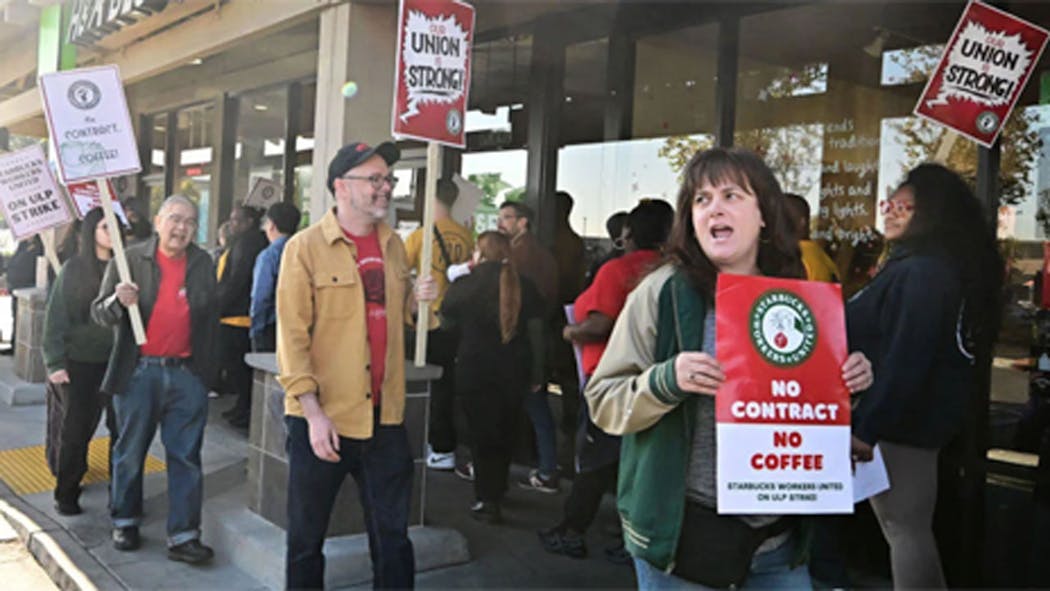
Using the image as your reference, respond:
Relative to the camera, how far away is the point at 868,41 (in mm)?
5449

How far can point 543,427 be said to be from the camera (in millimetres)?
6488

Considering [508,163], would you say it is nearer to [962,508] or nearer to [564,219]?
[564,219]

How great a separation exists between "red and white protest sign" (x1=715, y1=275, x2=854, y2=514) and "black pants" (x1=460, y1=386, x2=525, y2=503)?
11.7ft

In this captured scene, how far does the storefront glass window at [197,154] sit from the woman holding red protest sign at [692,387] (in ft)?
34.0

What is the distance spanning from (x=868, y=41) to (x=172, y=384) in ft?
14.8

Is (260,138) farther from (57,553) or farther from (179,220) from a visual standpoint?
(57,553)

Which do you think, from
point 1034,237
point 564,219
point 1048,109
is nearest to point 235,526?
point 564,219

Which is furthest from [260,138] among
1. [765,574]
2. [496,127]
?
[765,574]

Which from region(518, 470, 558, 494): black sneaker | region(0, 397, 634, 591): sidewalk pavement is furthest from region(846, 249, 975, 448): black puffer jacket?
region(518, 470, 558, 494): black sneaker

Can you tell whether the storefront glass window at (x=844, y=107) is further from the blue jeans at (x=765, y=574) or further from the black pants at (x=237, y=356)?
the black pants at (x=237, y=356)

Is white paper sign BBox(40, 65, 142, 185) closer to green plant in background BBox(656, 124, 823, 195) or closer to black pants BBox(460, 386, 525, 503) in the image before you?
black pants BBox(460, 386, 525, 503)

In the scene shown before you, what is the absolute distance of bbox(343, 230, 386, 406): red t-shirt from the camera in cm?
378

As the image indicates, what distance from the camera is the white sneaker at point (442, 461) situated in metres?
6.97

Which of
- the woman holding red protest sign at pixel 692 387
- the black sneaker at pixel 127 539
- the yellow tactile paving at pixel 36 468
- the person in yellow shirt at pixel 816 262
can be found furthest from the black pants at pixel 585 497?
the yellow tactile paving at pixel 36 468
